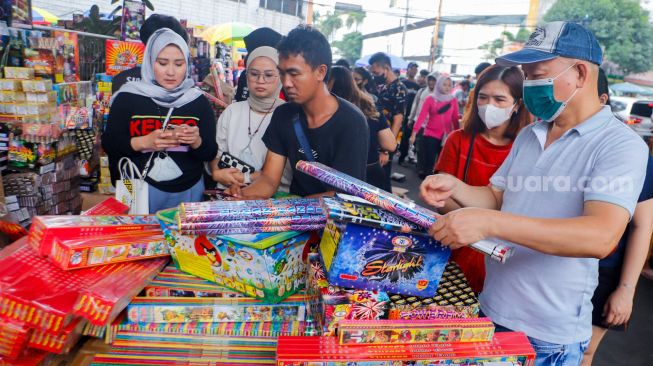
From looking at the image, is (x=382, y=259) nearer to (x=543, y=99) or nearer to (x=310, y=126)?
(x=543, y=99)

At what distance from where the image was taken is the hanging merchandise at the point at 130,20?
4.61 metres

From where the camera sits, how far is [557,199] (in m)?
1.29

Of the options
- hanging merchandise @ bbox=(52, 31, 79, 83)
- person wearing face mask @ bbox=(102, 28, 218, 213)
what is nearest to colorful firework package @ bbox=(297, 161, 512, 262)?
person wearing face mask @ bbox=(102, 28, 218, 213)

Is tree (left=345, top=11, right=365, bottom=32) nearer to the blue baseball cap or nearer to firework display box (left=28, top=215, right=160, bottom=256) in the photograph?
the blue baseball cap

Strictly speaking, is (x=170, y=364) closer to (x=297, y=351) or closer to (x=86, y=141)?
(x=297, y=351)

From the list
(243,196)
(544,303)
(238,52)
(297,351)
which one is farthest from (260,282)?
(238,52)

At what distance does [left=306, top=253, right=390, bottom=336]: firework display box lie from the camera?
43.2 inches

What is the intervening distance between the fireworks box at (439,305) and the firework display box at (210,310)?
287mm

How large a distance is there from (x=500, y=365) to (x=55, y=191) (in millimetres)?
3734

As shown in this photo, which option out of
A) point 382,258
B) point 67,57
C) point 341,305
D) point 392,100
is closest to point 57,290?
point 341,305

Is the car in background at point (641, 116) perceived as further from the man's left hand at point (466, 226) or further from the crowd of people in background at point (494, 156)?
the man's left hand at point (466, 226)

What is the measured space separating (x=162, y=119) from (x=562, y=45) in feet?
Answer: 6.09

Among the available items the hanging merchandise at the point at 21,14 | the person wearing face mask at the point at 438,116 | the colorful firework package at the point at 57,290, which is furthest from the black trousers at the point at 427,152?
the colorful firework package at the point at 57,290

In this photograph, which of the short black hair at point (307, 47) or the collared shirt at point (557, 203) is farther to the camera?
the short black hair at point (307, 47)
